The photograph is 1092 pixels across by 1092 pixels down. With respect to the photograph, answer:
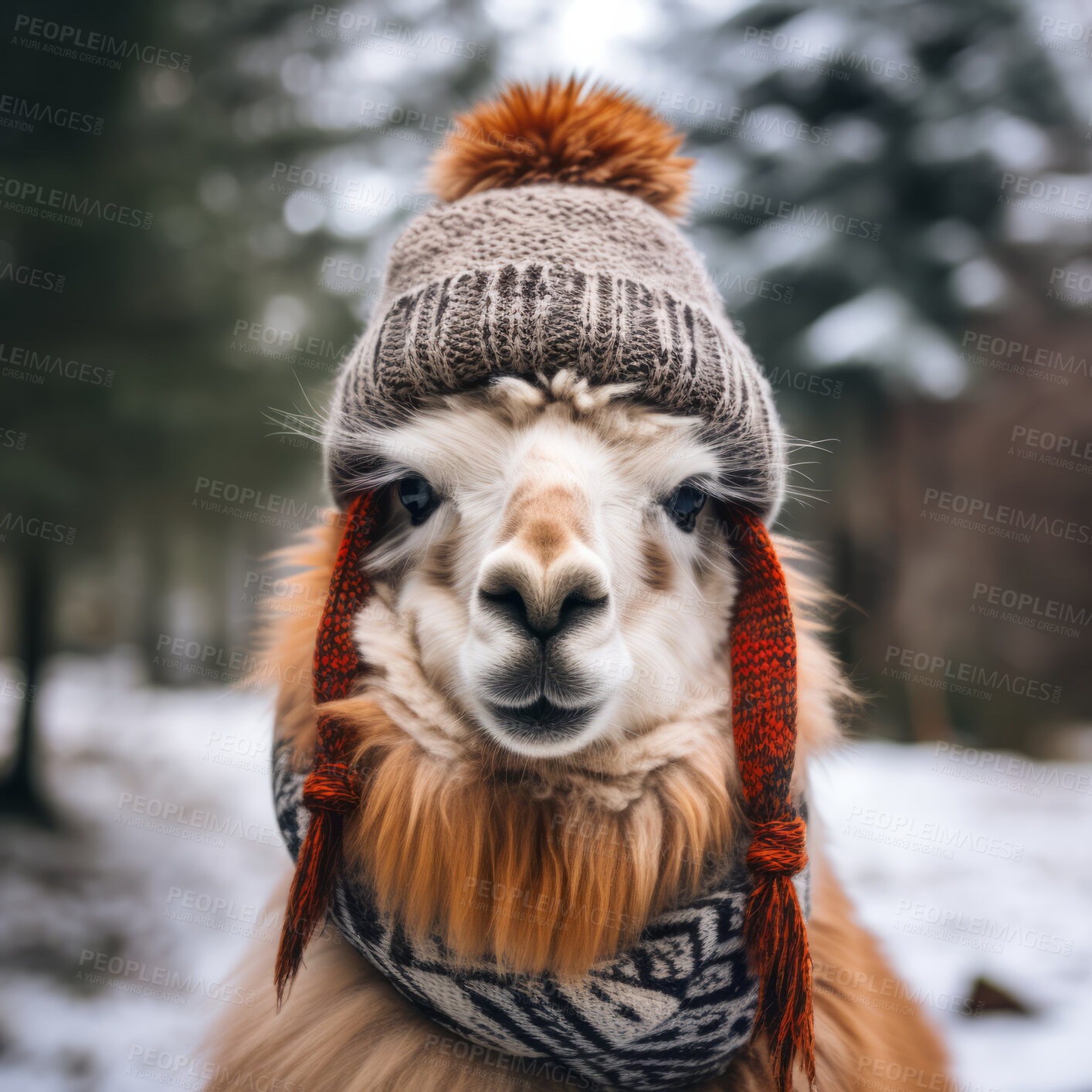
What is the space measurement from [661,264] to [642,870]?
Result: 104cm

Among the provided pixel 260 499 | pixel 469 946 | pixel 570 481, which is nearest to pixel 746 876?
pixel 469 946

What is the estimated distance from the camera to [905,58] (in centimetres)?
405

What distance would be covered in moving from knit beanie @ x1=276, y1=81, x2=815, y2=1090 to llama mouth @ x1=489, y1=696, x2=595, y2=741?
11.9 inches

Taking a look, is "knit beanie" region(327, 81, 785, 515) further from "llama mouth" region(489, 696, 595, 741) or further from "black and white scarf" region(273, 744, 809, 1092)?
"black and white scarf" region(273, 744, 809, 1092)

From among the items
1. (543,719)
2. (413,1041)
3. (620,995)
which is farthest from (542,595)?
(413,1041)

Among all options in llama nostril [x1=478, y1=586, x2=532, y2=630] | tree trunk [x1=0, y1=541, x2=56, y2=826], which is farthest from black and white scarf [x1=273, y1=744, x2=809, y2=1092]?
tree trunk [x1=0, y1=541, x2=56, y2=826]

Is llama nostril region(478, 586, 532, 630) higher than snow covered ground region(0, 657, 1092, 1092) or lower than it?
higher

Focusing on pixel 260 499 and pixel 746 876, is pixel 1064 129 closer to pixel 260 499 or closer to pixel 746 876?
pixel 746 876

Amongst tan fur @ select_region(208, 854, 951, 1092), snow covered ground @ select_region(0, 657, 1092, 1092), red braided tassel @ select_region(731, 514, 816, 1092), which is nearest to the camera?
red braided tassel @ select_region(731, 514, 816, 1092)

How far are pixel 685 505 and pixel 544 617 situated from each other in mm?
459

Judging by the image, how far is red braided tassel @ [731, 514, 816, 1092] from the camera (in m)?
1.09

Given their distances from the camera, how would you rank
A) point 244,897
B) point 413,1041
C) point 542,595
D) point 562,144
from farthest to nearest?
point 244,897 < point 562,144 < point 413,1041 < point 542,595

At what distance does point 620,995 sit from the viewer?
3.62 feet

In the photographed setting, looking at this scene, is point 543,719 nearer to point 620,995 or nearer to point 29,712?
point 620,995
